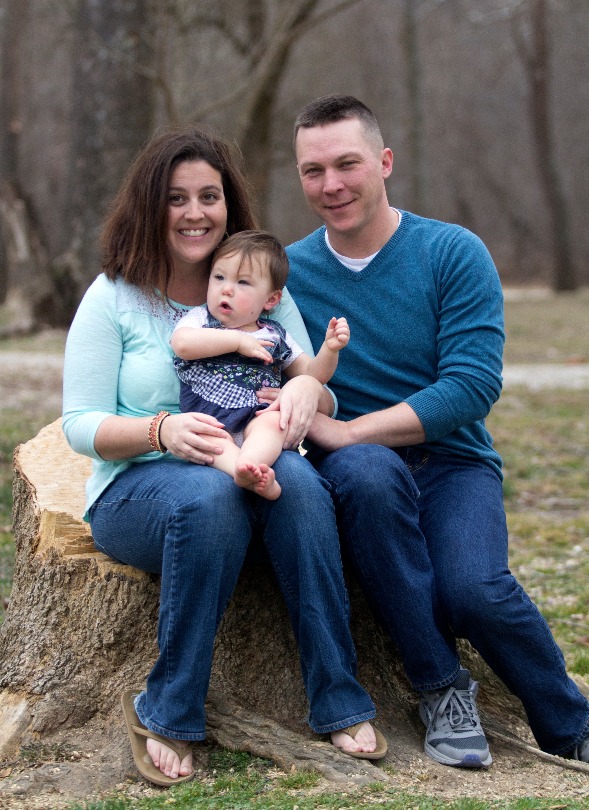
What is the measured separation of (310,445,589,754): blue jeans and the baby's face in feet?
1.56

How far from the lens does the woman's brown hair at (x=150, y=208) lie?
3.25m

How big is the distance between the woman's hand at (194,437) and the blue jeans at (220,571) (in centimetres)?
4

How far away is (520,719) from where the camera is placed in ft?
11.6

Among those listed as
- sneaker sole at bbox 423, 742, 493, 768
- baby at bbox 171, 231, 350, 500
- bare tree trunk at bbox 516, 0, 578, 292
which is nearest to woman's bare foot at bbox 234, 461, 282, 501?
baby at bbox 171, 231, 350, 500

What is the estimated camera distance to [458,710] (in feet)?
10.0

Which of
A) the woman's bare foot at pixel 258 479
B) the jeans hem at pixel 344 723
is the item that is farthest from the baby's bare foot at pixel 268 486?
the jeans hem at pixel 344 723

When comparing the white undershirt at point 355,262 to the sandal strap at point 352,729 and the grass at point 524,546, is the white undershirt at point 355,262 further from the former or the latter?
the grass at point 524,546

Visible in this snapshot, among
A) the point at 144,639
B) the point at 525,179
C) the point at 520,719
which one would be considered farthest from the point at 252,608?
the point at 525,179

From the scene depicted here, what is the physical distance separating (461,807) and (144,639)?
1006 millimetres

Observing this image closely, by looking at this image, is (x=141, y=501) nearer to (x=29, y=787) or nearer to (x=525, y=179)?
(x=29, y=787)

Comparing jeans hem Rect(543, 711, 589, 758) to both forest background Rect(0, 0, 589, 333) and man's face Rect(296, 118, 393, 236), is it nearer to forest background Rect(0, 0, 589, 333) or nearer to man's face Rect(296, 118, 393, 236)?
man's face Rect(296, 118, 393, 236)

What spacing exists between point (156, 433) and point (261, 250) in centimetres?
61

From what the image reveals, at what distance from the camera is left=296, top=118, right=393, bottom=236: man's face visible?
3.46 meters

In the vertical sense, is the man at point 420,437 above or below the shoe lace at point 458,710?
above
